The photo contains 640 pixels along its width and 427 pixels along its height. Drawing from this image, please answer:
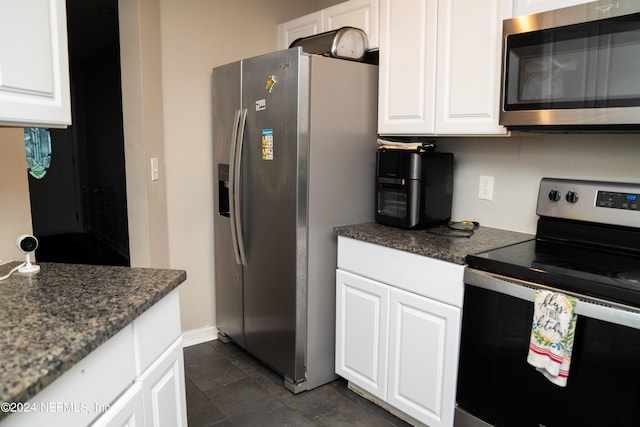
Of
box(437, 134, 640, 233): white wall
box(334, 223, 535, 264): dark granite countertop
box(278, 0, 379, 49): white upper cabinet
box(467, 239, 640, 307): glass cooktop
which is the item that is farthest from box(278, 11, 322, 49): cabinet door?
box(467, 239, 640, 307): glass cooktop

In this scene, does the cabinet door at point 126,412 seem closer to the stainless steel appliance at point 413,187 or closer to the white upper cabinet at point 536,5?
the stainless steel appliance at point 413,187

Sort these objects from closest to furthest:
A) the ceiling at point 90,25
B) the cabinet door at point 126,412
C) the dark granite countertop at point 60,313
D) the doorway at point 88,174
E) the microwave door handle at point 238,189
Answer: the dark granite countertop at point 60,313, the cabinet door at point 126,412, the microwave door handle at point 238,189, the ceiling at point 90,25, the doorway at point 88,174

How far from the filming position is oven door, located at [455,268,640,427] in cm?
137

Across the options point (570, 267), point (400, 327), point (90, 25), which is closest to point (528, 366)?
point (570, 267)

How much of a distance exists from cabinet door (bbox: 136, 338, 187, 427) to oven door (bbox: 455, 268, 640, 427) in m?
1.08

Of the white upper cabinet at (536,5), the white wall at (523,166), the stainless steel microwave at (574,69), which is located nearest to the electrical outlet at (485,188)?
the white wall at (523,166)

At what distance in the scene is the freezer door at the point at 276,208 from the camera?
2.25 meters

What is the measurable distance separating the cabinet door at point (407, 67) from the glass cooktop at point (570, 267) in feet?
2.36

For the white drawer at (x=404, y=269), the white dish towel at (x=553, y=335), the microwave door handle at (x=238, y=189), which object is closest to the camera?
the white dish towel at (x=553, y=335)

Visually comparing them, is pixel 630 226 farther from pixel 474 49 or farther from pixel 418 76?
pixel 418 76

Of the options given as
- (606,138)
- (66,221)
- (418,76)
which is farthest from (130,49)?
(66,221)

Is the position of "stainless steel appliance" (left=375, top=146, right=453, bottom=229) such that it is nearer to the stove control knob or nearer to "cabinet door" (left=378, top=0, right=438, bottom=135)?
"cabinet door" (left=378, top=0, right=438, bottom=135)

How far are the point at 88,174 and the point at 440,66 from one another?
578 cm

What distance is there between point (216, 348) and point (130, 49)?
1.88 meters
